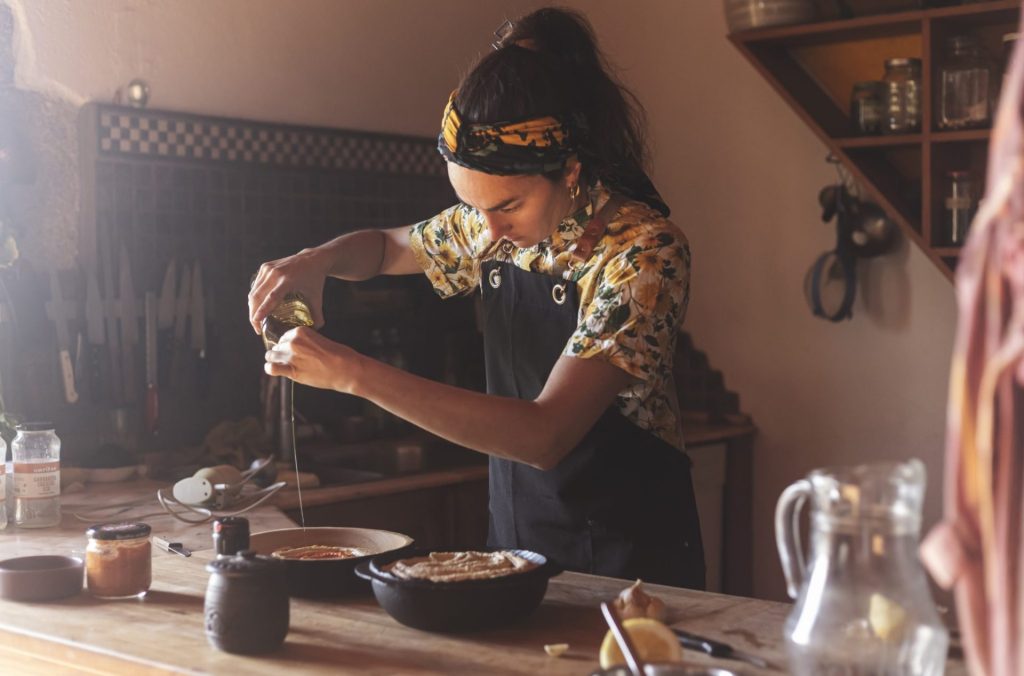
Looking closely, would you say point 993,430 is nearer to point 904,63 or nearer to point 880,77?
point 904,63

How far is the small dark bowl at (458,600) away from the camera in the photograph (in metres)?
1.65

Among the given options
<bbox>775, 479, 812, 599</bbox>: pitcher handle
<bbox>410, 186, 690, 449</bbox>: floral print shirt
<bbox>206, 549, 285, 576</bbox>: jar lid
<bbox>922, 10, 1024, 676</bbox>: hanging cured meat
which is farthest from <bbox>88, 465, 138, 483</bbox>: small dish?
<bbox>922, 10, 1024, 676</bbox>: hanging cured meat

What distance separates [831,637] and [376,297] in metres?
3.02

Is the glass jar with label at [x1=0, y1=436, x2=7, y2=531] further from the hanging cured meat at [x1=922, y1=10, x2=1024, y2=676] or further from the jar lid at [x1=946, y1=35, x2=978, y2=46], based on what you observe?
the jar lid at [x1=946, y1=35, x2=978, y2=46]

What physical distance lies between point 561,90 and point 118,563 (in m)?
1.08

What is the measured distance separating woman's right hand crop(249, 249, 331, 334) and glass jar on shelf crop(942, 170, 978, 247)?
196 centimetres

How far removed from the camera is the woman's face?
2127 millimetres

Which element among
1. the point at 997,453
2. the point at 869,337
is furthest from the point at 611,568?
the point at 869,337

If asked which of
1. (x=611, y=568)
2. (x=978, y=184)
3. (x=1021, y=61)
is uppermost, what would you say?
(x=978, y=184)

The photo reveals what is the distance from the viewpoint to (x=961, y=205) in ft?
11.8

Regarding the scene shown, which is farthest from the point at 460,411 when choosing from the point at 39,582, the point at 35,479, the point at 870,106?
the point at 870,106

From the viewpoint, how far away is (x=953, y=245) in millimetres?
3607

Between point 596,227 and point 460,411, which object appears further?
point 596,227

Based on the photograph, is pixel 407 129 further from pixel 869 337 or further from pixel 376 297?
pixel 869 337
